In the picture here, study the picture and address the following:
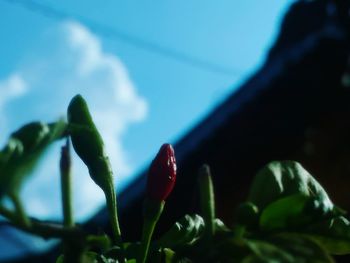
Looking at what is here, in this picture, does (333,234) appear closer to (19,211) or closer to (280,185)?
(280,185)

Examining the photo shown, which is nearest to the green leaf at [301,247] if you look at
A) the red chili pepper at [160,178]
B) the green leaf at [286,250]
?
the green leaf at [286,250]

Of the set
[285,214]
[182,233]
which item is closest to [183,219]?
[182,233]

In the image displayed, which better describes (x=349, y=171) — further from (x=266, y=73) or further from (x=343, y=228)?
(x=343, y=228)

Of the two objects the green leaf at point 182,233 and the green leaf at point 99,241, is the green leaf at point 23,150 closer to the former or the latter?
the green leaf at point 99,241

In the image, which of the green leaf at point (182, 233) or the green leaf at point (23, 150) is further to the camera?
the green leaf at point (182, 233)

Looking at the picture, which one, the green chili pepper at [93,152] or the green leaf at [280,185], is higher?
the green chili pepper at [93,152]
